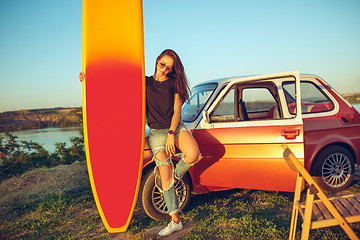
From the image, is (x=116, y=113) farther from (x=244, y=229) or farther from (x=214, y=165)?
(x=244, y=229)

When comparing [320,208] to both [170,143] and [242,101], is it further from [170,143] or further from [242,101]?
[242,101]

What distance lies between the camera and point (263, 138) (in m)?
3.58

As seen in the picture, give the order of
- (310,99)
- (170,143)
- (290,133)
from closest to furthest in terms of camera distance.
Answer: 1. (170,143)
2. (290,133)
3. (310,99)

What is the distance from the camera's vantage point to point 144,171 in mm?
3695

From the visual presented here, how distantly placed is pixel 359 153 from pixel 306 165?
1041 mm

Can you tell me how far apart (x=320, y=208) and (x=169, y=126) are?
6.11 ft

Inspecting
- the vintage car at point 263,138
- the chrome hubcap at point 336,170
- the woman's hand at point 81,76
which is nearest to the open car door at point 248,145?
the vintage car at point 263,138

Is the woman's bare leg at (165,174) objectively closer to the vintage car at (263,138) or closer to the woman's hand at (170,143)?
the woman's hand at (170,143)

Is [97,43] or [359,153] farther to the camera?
[359,153]

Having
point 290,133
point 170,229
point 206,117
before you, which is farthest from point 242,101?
point 170,229

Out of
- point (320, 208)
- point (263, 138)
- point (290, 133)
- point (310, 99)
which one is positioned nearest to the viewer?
point (320, 208)

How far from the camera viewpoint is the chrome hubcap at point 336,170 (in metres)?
4.13

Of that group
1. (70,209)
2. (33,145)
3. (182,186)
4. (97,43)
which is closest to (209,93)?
(182,186)

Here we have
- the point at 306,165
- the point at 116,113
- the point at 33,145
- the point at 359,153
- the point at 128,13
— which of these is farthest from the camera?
the point at 33,145
